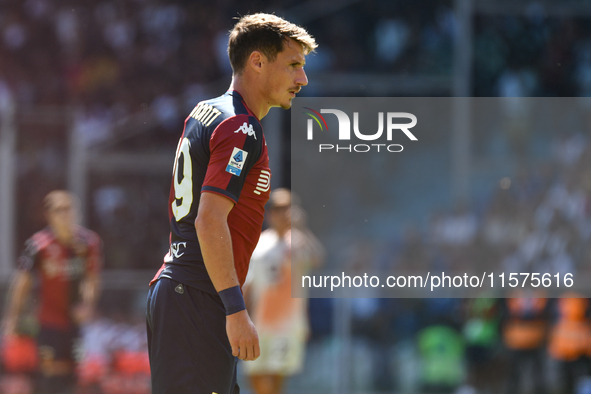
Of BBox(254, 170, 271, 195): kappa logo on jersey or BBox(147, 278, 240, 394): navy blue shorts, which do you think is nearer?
BBox(147, 278, 240, 394): navy blue shorts

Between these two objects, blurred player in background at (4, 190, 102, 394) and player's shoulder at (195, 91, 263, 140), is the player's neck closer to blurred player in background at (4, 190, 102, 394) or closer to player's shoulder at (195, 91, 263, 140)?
player's shoulder at (195, 91, 263, 140)

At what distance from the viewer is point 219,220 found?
7.04 feet

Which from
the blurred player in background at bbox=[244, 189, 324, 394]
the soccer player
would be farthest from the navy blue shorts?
the blurred player in background at bbox=[244, 189, 324, 394]

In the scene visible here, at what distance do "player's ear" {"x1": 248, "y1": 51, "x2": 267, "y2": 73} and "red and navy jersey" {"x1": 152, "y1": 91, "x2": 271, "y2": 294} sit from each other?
11 cm

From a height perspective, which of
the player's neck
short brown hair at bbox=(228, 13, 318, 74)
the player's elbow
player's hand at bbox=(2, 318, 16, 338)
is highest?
short brown hair at bbox=(228, 13, 318, 74)

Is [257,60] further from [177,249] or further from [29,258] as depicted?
[29,258]

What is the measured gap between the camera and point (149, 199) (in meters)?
6.84

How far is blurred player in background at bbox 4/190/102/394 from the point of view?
6.11 m

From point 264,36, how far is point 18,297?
14.6ft

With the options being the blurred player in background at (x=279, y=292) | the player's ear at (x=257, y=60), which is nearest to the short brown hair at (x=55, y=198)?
the blurred player in background at (x=279, y=292)

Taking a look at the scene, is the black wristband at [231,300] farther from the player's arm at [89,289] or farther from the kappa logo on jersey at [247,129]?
the player's arm at [89,289]

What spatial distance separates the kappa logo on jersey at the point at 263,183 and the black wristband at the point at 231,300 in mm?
367

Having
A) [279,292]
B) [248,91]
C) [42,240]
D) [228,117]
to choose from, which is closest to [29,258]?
[42,240]

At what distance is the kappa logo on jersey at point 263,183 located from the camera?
2.37 metres
